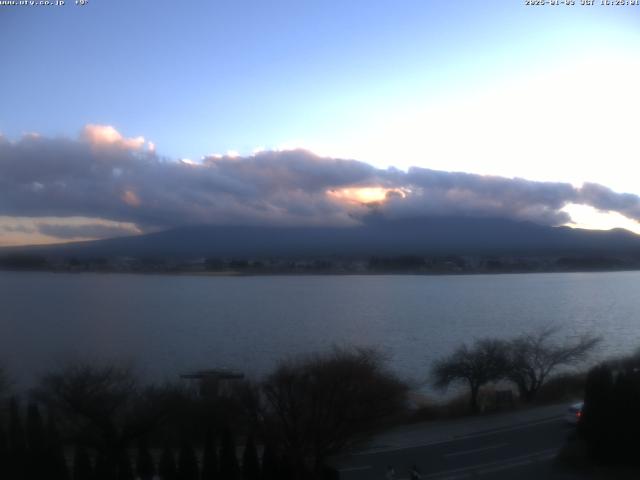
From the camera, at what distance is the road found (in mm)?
8961

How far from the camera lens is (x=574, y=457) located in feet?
29.9

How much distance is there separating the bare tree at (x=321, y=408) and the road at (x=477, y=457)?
54cm

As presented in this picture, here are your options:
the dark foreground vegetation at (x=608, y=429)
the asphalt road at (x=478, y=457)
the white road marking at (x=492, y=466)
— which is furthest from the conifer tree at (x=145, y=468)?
the dark foreground vegetation at (x=608, y=429)

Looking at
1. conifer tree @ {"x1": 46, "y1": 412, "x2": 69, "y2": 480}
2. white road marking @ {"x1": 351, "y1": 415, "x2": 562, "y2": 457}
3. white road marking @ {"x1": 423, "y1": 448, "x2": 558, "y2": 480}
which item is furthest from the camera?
white road marking @ {"x1": 351, "y1": 415, "x2": 562, "y2": 457}

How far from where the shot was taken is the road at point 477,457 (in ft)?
29.4

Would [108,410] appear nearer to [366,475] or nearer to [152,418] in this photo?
[152,418]

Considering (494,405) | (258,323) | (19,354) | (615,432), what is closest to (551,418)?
(494,405)

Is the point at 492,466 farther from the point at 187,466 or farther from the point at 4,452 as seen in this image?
the point at 4,452

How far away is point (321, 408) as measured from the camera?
32.2 ft

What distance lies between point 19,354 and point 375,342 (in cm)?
1386

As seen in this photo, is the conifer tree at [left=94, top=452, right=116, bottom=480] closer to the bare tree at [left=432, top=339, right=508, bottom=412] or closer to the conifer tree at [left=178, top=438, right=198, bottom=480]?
the conifer tree at [left=178, top=438, right=198, bottom=480]

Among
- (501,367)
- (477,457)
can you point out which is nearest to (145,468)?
(477,457)

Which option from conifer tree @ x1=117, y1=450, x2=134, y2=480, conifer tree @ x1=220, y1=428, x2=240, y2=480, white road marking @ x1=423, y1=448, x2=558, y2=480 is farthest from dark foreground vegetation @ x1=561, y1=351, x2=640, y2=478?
conifer tree @ x1=117, y1=450, x2=134, y2=480

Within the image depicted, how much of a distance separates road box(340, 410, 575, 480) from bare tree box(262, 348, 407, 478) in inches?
21.1
